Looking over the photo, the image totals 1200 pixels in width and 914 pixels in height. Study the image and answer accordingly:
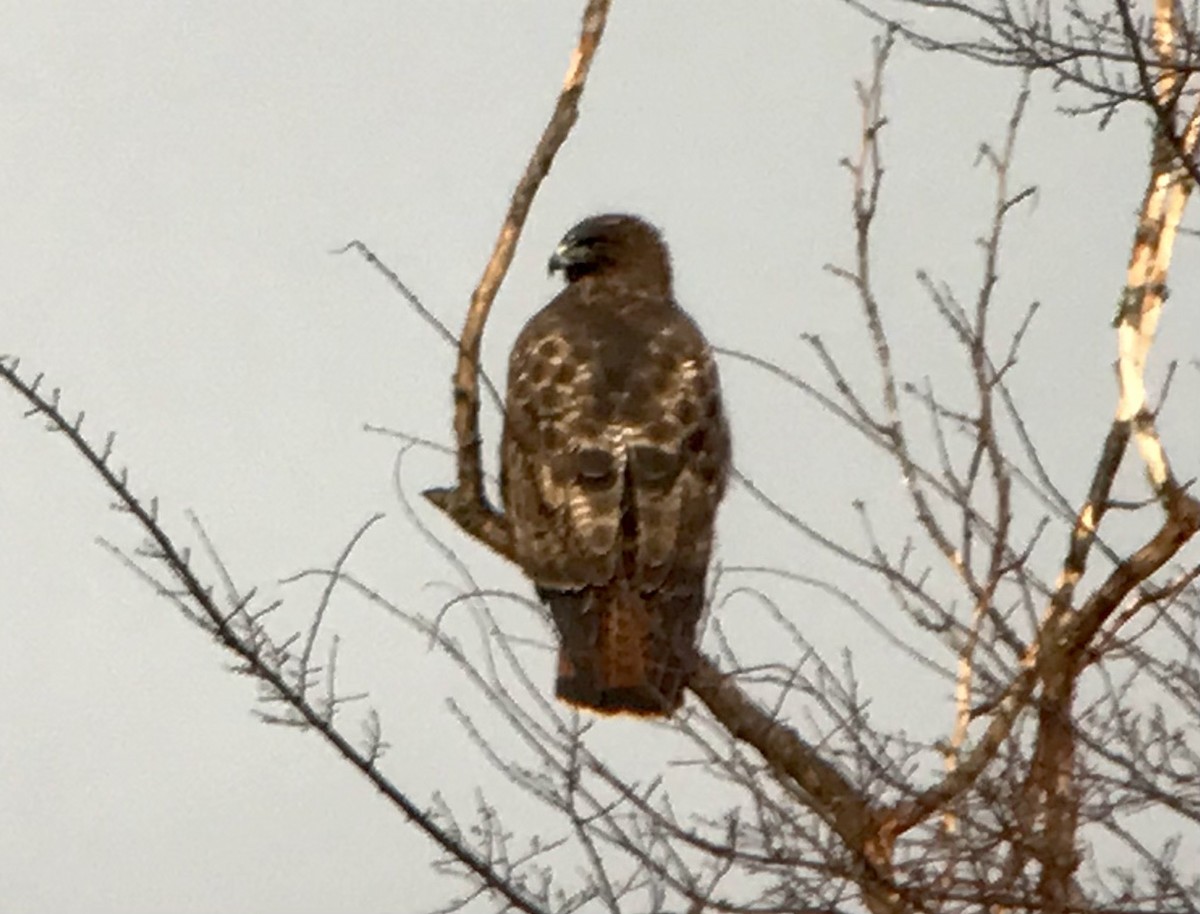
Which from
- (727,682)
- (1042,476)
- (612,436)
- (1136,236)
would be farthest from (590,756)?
(1136,236)

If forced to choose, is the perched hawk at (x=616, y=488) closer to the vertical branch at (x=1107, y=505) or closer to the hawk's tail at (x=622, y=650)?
the hawk's tail at (x=622, y=650)

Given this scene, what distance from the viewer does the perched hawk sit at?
595 centimetres

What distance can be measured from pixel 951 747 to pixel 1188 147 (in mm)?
1755

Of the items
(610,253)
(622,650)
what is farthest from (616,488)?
(610,253)

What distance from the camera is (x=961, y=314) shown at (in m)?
6.36

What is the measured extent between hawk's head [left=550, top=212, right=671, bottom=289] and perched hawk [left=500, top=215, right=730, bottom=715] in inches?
13.6

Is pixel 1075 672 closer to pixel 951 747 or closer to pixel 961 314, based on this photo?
pixel 951 747

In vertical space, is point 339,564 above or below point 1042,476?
below

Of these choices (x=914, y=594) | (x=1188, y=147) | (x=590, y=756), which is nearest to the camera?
(x=590, y=756)

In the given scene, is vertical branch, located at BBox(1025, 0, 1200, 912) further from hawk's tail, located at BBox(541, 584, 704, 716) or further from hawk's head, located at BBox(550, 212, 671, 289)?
hawk's head, located at BBox(550, 212, 671, 289)

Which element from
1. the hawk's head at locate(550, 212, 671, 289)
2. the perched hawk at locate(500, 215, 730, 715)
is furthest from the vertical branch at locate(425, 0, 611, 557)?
the hawk's head at locate(550, 212, 671, 289)

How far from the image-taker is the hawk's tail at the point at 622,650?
5.90 metres

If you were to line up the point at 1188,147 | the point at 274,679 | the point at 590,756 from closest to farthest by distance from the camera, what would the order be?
1. the point at 274,679
2. the point at 590,756
3. the point at 1188,147

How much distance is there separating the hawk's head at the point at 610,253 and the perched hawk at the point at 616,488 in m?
0.34
